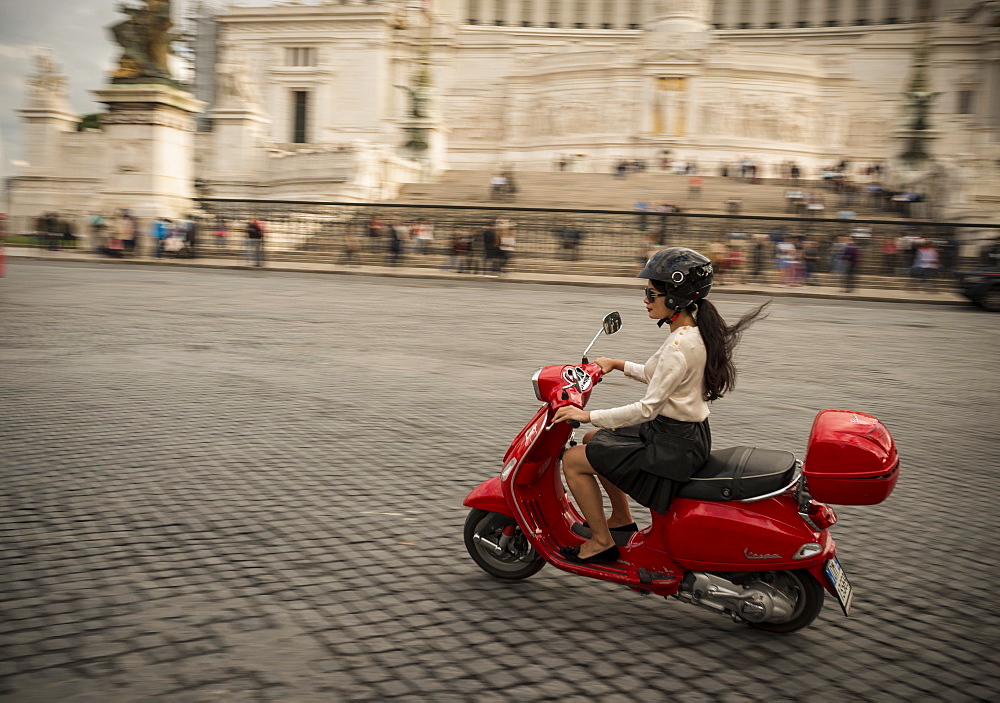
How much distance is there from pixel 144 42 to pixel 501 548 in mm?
25835

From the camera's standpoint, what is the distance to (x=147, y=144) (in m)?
26.4

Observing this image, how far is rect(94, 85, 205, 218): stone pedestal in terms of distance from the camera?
26.2m

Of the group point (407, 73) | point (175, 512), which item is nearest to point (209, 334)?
point (175, 512)

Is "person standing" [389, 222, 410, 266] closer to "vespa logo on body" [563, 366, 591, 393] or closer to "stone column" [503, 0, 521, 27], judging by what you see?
"vespa logo on body" [563, 366, 591, 393]

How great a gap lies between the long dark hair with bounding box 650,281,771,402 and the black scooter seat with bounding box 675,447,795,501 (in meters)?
0.25

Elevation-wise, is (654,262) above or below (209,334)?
above

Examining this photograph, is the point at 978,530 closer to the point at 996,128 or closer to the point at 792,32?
the point at 996,128

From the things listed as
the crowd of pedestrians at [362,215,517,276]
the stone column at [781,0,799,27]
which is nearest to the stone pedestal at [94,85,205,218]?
the crowd of pedestrians at [362,215,517,276]

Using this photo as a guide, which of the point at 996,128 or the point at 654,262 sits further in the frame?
the point at 996,128

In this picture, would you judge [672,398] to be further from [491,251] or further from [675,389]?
[491,251]

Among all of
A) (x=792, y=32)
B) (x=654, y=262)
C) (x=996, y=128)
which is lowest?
(x=654, y=262)

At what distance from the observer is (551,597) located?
380 cm

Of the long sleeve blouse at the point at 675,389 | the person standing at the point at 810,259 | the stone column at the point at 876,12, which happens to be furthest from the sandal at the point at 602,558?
the stone column at the point at 876,12

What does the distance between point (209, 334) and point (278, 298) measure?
5477 mm
